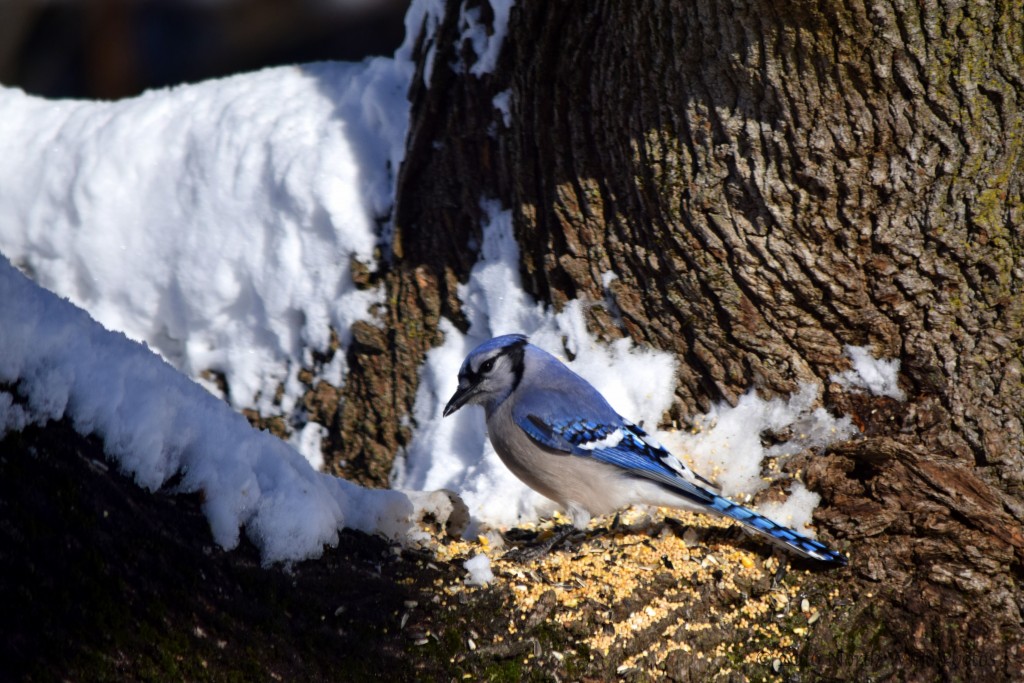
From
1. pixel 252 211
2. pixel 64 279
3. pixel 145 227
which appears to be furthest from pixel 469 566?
pixel 64 279

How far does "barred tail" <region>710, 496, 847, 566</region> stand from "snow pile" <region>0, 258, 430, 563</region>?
930 mm

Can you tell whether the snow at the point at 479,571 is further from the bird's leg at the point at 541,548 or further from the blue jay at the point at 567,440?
the blue jay at the point at 567,440

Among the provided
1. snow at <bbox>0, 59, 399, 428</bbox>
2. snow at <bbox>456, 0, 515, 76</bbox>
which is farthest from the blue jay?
snow at <bbox>456, 0, 515, 76</bbox>

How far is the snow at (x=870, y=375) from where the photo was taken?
235 cm

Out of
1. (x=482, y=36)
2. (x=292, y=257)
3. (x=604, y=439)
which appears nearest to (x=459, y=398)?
(x=604, y=439)

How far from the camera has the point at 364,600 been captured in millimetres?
1736

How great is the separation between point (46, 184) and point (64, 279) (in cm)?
39

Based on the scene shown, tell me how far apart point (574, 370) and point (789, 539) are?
910 mm

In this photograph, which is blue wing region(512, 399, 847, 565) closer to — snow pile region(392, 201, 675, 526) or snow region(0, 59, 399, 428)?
snow pile region(392, 201, 675, 526)

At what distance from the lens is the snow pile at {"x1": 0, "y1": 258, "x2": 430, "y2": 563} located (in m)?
1.42

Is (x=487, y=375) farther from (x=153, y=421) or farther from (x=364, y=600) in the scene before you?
(x=153, y=421)

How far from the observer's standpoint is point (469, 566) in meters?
2.01

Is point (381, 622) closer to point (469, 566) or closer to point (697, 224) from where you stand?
point (469, 566)

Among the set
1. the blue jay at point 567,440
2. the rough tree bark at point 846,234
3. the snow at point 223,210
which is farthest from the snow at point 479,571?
the snow at point 223,210
